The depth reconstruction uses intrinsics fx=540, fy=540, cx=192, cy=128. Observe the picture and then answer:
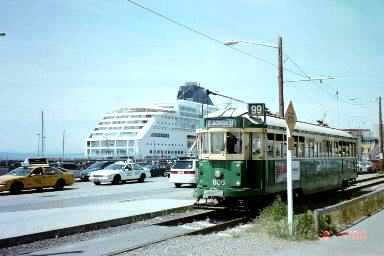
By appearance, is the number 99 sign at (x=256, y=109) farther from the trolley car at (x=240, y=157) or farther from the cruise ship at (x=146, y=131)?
the cruise ship at (x=146, y=131)

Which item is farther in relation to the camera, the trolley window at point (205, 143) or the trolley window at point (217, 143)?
the trolley window at point (205, 143)

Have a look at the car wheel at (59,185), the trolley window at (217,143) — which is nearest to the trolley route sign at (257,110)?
the trolley window at (217,143)

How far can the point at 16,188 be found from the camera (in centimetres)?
2756

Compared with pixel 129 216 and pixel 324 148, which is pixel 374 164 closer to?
pixel 324 148

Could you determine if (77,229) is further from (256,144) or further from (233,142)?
(256,144)

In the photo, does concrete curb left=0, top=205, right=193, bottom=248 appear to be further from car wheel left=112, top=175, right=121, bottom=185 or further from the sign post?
car wheel left=112, top=175, right=121, bottom=185

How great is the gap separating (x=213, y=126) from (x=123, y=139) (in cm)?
8212

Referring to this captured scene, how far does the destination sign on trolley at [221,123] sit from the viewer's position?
15.3 metres

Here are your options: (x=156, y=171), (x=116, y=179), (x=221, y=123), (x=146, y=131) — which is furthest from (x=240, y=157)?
(x=146, y=131)

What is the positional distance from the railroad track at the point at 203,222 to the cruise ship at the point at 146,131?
242ft

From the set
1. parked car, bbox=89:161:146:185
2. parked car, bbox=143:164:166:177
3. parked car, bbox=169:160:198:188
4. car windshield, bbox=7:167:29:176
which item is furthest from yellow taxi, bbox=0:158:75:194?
parked car, bbox=143:164:166:177

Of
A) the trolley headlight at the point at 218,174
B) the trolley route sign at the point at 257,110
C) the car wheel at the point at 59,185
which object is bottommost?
the car wheel at the point at 59,185

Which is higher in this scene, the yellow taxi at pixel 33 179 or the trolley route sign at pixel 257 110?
the trolley route sign at pixel 257 110

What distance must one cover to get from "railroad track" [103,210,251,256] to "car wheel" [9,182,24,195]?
14203mm
